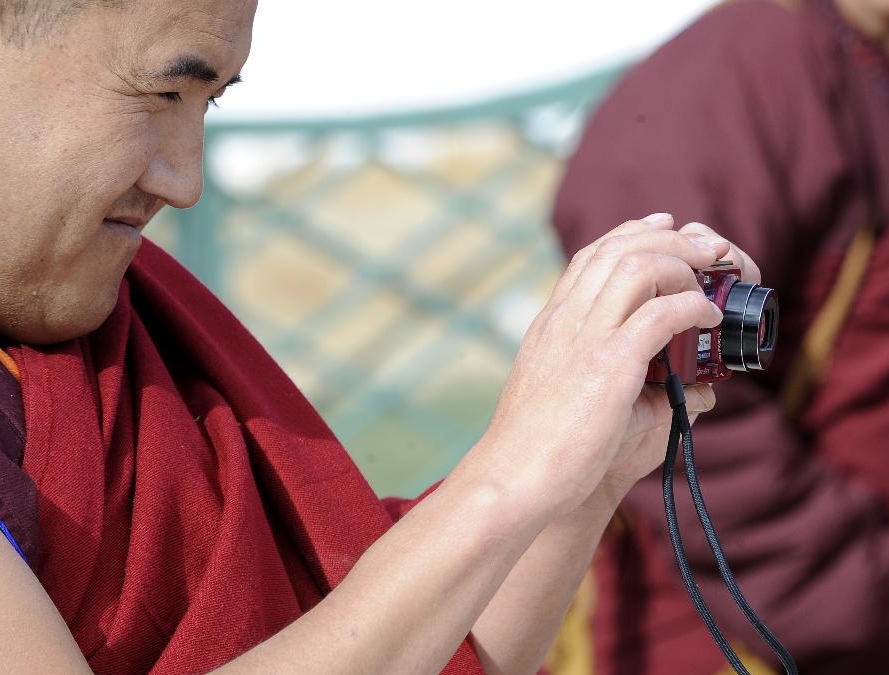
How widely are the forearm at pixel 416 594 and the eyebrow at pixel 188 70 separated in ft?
0.98

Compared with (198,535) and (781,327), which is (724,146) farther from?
(198,535)

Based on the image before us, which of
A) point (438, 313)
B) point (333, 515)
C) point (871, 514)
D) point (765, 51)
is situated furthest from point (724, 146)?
point (438, 313)

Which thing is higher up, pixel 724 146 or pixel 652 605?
pixel 724 146

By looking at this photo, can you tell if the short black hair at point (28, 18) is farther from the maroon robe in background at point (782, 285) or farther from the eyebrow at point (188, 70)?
the maroon robe in background at point (782, 285)

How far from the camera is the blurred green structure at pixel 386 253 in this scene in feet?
10.9

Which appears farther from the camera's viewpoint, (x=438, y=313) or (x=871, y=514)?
(x=438, y=313)

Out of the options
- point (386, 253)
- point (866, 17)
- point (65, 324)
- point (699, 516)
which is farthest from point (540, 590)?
point (386, 253)

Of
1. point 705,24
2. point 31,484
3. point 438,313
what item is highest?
point 705,24

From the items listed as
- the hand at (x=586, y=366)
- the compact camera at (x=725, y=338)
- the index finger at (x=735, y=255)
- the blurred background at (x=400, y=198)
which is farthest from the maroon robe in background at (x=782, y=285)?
the blurred background at (x=400, y=198)

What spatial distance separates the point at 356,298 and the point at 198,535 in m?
2.58

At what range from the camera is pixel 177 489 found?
0.83 metres

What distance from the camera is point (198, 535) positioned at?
83cm

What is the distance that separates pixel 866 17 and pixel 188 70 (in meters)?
0.86

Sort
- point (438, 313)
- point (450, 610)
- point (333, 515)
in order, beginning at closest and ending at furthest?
point (450, 610)
point (333, 515)
point (438, 313)
